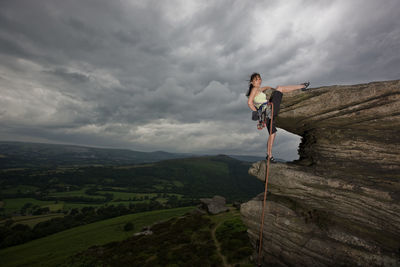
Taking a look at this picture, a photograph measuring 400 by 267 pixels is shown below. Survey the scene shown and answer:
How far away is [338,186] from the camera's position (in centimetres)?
1180

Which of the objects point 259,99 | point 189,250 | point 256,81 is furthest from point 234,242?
point 256,81

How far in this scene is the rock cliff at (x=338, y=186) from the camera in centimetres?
1084

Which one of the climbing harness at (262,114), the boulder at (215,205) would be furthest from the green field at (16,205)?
the climbing harness at (262,114)

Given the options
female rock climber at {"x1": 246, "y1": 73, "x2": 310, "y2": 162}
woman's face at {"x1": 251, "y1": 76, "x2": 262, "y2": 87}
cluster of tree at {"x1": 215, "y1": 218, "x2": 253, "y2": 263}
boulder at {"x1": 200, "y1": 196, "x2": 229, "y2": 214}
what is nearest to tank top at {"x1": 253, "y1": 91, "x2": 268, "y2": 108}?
female rock climber at {"x1": 246, "y1": 73, "x2": 310, "y2": 162}

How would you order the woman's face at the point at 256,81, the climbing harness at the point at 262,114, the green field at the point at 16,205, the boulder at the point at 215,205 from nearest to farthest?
the woman's face at the point at 256,81 < the climbing harness at the point at 262,114 < the boulder at the point at 215,205 < the green field at the point at 16,205

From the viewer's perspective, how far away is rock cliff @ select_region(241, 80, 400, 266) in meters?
10.8

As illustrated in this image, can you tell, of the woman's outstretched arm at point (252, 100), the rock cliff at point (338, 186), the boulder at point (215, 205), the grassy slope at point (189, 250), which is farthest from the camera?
the boulder at point (215, 205)

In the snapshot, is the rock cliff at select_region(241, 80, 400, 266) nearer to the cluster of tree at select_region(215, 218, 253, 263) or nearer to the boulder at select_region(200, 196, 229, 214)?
the cluster of tree at select_region(215, 218, 253, 263)

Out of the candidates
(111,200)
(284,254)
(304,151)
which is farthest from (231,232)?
(111,200)

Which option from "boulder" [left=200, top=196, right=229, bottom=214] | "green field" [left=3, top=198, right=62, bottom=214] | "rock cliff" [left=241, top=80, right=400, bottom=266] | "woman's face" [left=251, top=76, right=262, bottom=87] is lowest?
"green field" [left=3, top=198, right=62, bottom=214]

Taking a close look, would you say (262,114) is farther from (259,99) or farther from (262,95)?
(262,95)

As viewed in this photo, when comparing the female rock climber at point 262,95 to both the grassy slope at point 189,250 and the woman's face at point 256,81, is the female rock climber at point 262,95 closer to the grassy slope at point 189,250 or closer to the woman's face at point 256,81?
the woman's face at point 256,81

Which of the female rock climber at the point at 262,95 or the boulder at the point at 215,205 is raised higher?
the female rock climber at the point at 262,95

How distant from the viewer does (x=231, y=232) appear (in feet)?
121
